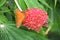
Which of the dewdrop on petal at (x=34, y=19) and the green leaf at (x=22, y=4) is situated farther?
the green leaf at (x=22, y=4)

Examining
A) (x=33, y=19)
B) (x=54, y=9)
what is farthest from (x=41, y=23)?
(x=54, y=9)

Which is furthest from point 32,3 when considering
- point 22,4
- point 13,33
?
point 13,33

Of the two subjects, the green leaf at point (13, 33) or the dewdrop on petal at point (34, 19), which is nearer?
the dewdrop on petal at point (34, 19)

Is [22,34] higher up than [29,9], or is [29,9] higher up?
[29,9]

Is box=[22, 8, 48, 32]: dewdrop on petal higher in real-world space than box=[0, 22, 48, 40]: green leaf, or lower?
higher

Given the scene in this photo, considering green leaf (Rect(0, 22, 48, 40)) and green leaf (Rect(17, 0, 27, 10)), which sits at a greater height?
green leaf (Rect(17, 0, 27, 10))

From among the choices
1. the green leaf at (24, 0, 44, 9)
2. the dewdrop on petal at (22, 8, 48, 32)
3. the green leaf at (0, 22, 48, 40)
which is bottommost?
the green leaf at (0, 22, 48, 40)

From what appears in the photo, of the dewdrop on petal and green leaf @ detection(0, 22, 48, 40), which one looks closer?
the dewdrop on petal

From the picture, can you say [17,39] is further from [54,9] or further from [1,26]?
[54,9]

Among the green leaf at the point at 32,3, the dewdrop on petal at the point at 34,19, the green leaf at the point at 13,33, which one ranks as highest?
the green leaf at the point at 32,3

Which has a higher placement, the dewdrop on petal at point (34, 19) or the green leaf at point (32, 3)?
the green leaf at point (32, 3)

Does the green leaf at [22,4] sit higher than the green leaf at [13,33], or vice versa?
the green leaf at [22,4]
